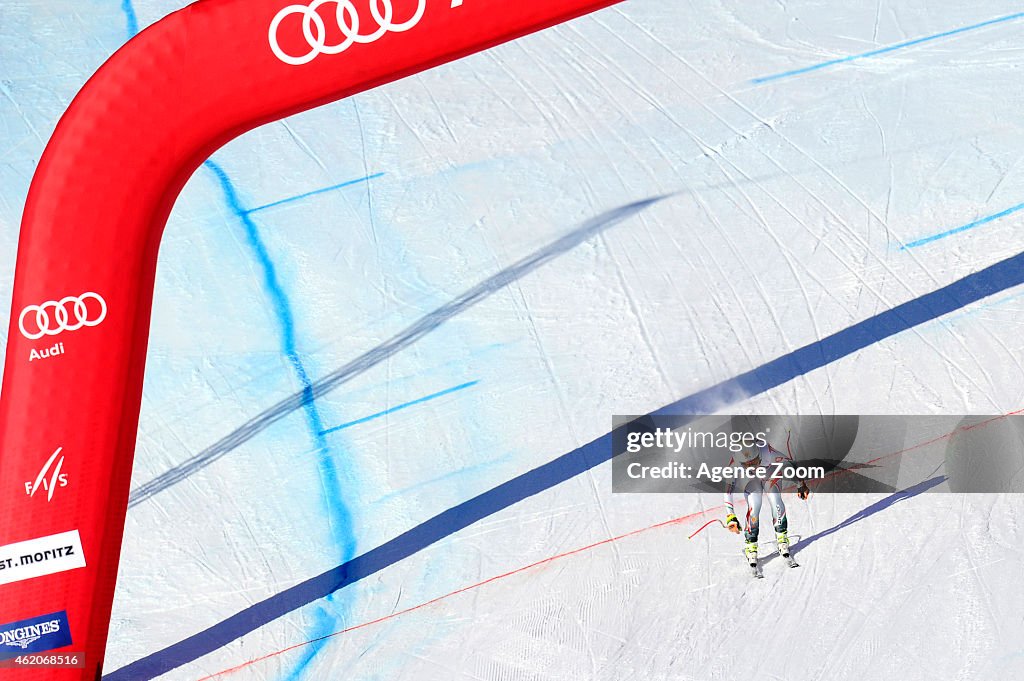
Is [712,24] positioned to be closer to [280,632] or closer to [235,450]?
[235,450]

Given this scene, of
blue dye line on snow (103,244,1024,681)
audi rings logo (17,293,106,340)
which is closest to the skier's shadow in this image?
blue dye line on snow (103,244,1024,681)

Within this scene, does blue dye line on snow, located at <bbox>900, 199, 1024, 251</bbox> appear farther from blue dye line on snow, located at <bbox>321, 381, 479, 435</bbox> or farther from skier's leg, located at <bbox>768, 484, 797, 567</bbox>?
blue dye line on snow, located at <bbox>321, 381, 479, 435</bbox>

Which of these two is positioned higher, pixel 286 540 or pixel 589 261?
pixel 589 261

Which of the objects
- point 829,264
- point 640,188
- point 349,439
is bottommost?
point 349,439

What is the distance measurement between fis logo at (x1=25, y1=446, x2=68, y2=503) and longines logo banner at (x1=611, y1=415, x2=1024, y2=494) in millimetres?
3051

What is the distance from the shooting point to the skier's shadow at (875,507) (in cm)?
577

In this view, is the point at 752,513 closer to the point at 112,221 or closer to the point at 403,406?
the point at 403,406

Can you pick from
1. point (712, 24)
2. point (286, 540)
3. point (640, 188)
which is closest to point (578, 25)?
point (712, 24)

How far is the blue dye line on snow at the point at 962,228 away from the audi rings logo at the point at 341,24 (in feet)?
14.8

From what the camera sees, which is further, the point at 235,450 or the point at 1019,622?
the point at 235,450

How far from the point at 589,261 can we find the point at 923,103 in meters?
3.00

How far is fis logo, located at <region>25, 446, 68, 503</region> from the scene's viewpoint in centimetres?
406

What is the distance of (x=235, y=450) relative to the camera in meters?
6.25

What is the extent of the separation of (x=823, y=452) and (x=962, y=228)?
2.13m
